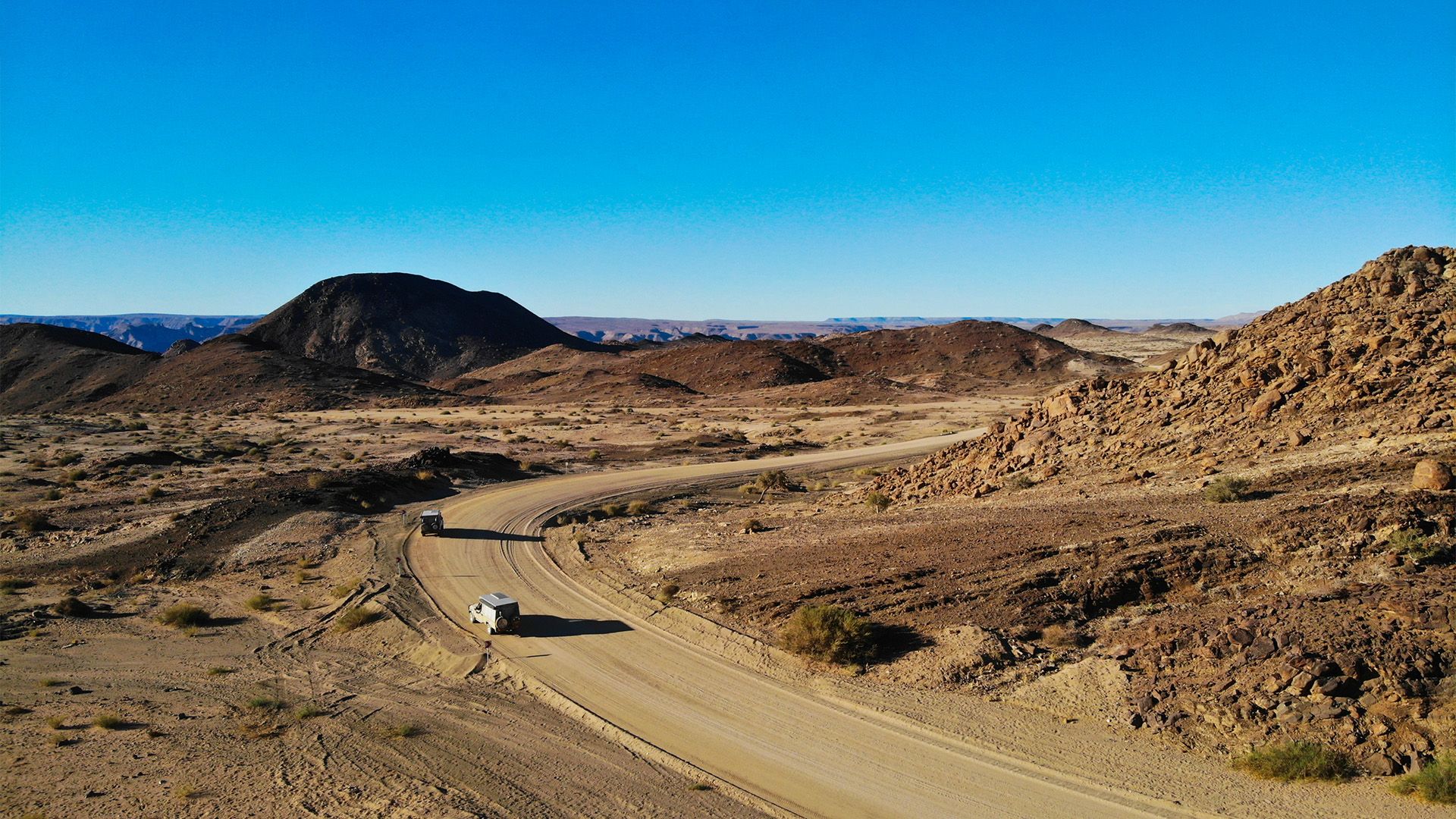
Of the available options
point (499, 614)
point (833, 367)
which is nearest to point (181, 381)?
point (833, 367)

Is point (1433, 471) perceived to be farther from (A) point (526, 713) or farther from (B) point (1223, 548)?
(A) point (526, 713)

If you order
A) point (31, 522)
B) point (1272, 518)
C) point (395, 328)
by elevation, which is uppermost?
point (395, 328)

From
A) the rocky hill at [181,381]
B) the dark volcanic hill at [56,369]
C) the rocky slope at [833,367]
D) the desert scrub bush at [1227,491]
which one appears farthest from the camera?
A: the rocky slope at [833,367]

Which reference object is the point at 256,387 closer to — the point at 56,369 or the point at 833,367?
the point at 56,369

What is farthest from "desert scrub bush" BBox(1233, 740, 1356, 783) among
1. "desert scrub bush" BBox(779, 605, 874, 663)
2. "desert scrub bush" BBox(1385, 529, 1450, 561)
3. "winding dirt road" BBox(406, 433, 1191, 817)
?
"desert scrub bush" BBox(779, 605, 874, 663)

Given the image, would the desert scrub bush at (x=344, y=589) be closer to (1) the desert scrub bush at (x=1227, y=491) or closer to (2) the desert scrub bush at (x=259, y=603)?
(2) the desert scrub bush at (x=259, y=603)

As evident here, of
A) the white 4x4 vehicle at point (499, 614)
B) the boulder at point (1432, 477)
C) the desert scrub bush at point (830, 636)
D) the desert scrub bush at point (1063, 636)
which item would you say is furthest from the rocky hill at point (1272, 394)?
the white 4x4 vehicle at point (499, 614)
